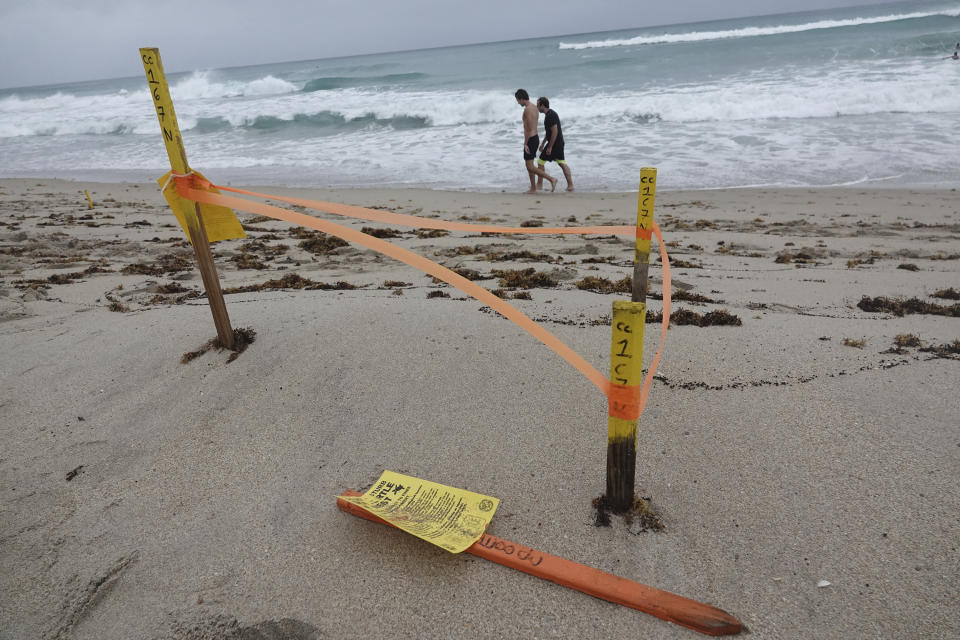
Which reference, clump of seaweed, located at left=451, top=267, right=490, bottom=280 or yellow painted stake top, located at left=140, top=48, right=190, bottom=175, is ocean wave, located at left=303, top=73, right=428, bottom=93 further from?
yellow painted stake top, located at left=140, top=48, right=190, bottom=175

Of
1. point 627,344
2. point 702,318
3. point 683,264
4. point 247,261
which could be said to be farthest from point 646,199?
point 247,261

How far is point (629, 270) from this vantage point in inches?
175

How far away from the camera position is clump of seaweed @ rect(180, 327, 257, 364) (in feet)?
9.42

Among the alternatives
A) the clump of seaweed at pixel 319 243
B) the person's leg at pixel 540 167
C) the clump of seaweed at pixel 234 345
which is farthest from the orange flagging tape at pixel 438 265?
the person's leg at pixel 540 167

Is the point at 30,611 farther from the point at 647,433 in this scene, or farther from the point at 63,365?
the point at 647,433

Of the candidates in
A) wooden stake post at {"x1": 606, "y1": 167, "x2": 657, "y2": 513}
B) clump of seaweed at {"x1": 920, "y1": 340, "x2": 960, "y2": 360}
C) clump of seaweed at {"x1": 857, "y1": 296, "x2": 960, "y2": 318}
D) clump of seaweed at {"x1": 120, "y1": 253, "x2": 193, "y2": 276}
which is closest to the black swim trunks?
clump of seaweed at {"x1": 120, "y1": 253, "x2": 193, "y2": 276}

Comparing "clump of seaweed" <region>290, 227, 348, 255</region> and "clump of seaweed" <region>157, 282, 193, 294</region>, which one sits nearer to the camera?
"clump of seaweed" <region>157, 282, 193, 294</region>

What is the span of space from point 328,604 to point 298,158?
1293cm

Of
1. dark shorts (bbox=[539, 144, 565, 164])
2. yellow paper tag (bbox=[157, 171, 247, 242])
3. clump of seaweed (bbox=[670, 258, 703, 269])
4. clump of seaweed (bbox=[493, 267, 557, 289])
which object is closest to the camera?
yellow paper tag (bbox=[157, 171, 247, 242])

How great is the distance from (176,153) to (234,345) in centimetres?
104

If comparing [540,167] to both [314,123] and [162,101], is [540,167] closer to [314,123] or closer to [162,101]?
[162,101]

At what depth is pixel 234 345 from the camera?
2.92m

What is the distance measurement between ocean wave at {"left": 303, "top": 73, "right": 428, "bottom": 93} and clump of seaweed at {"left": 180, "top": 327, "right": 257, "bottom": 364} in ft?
100

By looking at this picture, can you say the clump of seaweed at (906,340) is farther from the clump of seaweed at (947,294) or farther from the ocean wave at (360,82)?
the ocean wave at (360,82)
